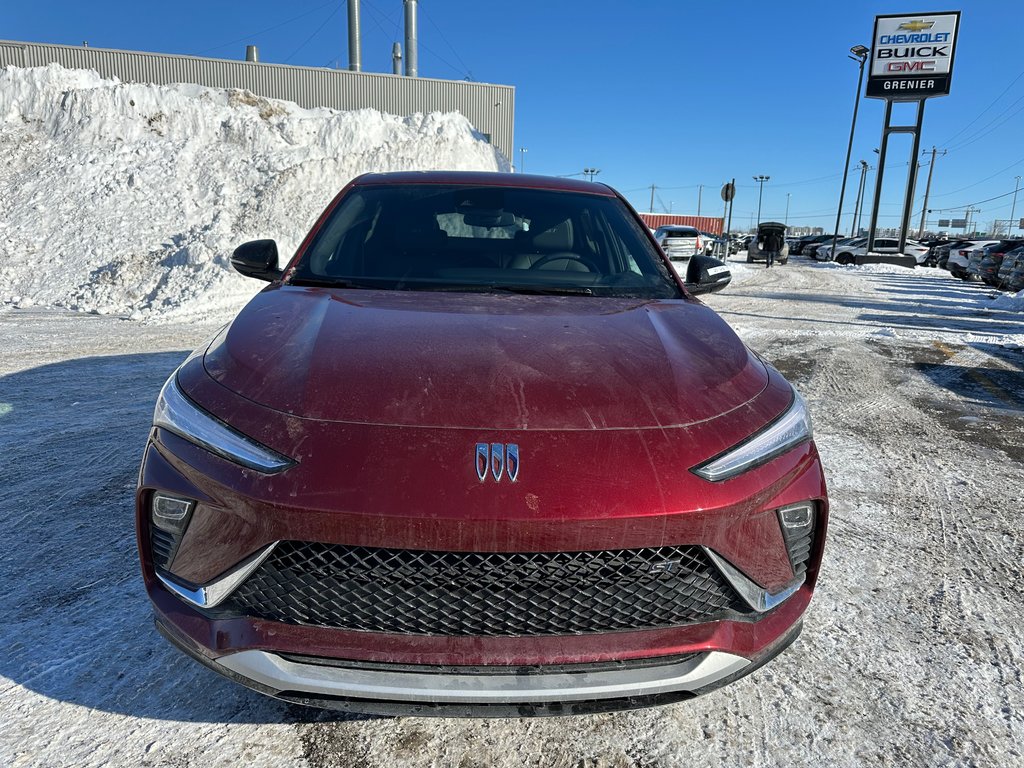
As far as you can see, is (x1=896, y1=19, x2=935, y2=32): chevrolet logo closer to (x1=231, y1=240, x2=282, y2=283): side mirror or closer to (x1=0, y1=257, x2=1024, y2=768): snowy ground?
(x1=0, y1=257, x2=1024, y2=768): snowy ground

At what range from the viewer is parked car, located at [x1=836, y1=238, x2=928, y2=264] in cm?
3384

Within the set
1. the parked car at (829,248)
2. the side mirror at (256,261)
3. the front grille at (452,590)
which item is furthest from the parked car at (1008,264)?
the parked car at (829,248)

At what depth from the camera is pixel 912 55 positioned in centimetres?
3181

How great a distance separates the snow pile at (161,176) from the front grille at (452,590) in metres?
8.79

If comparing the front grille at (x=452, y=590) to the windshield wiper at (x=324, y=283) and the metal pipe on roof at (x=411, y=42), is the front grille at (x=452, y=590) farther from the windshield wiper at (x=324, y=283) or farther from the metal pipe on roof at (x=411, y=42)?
the metal pipe on roof at (x=411, y=42)

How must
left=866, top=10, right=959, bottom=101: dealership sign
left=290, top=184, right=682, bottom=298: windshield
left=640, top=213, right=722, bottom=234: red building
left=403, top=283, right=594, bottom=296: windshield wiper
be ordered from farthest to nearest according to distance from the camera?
left=640, top=213, right=722, bottom=234: red building
left=866, top=10, right=959, bottom=101: dealership sign
left=290, top=184, right=682, bottom=298: windshield
left=403, top=283, right=594, bottom=296: windshield wiper

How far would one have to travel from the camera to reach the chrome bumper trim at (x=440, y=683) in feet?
4.33

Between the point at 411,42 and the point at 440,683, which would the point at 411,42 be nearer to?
the point at 411,42

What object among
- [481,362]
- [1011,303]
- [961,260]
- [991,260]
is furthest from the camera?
[961,260]

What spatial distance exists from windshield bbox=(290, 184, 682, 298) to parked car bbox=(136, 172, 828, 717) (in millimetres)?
781

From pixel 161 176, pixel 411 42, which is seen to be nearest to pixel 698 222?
pixel 411 42

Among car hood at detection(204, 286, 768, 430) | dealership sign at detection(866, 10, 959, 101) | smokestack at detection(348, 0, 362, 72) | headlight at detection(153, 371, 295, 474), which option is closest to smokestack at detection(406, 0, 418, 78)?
smokestack at detection(348, 0, 362, 72)

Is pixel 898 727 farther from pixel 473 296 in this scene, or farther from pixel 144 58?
pixel 144 58

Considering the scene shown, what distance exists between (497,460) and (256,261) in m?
1.96
